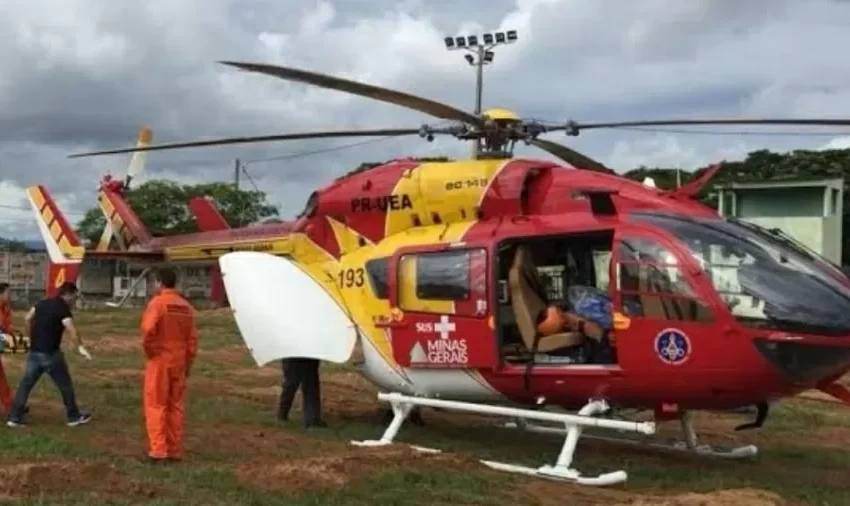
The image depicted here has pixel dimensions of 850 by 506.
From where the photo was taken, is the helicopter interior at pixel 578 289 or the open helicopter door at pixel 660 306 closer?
the open helicopter door at pixel 660 306

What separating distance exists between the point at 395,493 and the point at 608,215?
3.44 m

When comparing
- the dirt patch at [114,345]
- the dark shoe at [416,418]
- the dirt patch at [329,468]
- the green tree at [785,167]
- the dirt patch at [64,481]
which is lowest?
the dirt patch at [114,345]

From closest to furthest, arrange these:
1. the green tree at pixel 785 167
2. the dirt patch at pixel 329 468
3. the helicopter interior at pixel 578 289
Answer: the dirt patch at pixel 329 468 < the helicopter interior at pixel 578 289 < the green tree at pixel 785 167

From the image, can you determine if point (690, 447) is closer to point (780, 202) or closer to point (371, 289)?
point (371, 289)

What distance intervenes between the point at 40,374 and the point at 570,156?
251 inches

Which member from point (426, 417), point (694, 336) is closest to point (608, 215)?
point (694, 336)

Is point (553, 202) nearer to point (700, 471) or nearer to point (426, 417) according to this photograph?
point (700, 471)

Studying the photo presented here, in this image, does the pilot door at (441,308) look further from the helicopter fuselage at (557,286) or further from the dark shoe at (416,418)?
the dark shoe at (416,418)

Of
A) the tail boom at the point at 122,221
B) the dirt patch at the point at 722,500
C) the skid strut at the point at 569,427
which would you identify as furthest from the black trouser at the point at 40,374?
the tail boom at the point at 122,221

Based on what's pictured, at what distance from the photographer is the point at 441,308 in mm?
11102

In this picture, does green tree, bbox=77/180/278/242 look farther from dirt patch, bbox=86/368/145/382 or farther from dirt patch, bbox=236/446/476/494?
dirt patch, bbox=236/446/476/494

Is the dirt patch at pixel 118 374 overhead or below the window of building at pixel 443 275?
below

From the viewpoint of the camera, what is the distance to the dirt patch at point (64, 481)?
302 inches

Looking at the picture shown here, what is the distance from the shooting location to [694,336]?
9320 mm
